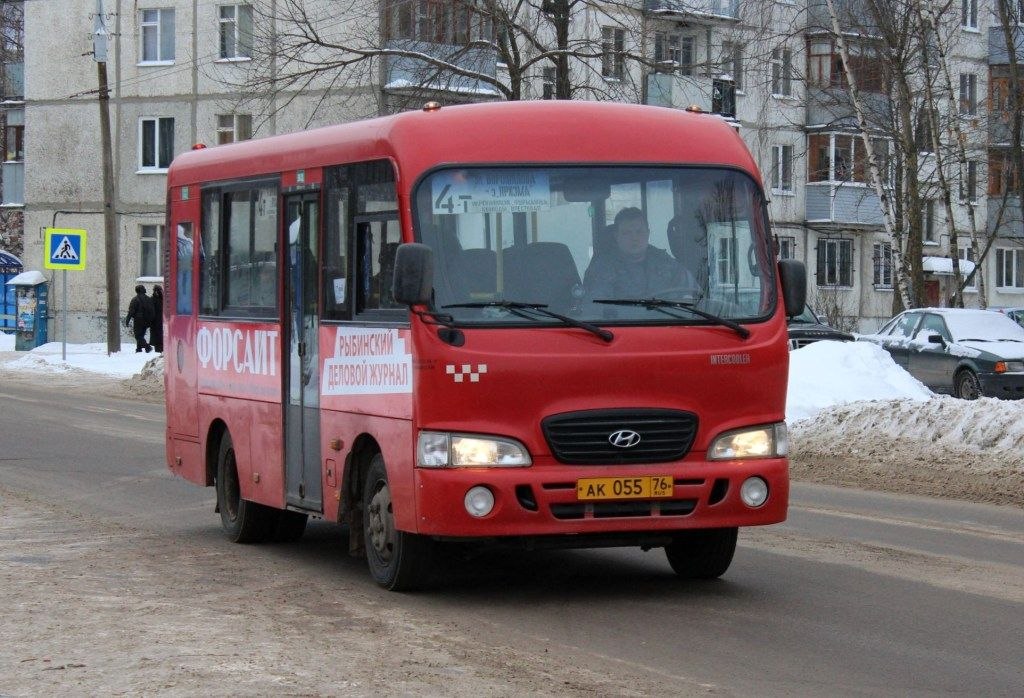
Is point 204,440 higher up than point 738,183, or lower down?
lower down

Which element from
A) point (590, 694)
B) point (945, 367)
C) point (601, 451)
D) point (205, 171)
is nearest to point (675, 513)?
point (601, 451)

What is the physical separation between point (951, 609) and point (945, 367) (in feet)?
66.2

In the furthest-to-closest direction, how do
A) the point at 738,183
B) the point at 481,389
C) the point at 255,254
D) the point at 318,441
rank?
1. the point at 255,254
2. the point at 318,441
3. the point at 738,183
4. the point at 481,389

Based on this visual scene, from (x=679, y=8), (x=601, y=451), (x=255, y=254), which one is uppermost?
(x=679, y=8)

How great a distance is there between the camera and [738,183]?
10.2m

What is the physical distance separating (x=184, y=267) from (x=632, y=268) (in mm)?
5000

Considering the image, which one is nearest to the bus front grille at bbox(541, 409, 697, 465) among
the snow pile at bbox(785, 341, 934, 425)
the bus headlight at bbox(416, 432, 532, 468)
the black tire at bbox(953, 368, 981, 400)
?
the bus headlight at bbox(416, 432, 532, 468)

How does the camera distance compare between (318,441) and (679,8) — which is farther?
(679,8)

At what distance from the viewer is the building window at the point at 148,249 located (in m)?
57.1

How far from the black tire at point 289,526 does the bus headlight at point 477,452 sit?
351 cm

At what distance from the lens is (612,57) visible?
3434cm

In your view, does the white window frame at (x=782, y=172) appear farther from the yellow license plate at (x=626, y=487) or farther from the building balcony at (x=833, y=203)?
the yellow license plate at (x=626, y=487)

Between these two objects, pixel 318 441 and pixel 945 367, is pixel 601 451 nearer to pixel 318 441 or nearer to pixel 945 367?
pixel 318 441

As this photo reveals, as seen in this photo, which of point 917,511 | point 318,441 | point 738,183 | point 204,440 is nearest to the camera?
point 738,183
